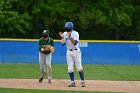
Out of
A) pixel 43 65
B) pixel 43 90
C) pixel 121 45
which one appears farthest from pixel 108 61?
pixel 43 90

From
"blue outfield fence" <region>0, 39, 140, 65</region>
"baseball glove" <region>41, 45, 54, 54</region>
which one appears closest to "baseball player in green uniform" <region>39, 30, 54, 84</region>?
"baseball glove" <region>41, 45, 54, 54</region>

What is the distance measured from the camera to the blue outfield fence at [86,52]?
2942 centimetres

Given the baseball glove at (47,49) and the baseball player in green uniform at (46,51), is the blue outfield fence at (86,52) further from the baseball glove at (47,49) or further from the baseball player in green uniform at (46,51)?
the baseball glove at (47,49)

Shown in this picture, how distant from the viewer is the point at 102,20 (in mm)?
43438

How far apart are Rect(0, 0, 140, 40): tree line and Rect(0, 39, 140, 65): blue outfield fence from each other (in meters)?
11.1

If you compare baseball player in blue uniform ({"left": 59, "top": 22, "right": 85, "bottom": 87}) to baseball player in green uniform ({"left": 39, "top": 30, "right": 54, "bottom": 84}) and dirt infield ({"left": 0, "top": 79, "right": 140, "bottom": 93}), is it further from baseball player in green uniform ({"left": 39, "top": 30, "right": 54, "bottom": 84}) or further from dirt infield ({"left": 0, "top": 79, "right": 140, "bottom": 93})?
baseball player in green uniform ({"left": 39, "top": 30, "right": 54, "bottom": 84})

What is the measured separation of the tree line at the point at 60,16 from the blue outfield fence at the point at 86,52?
36.4 feet

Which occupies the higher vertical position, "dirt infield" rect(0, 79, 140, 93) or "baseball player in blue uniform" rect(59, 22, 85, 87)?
"baseball player in blue uniform" rect(59, 22, 85, 87)

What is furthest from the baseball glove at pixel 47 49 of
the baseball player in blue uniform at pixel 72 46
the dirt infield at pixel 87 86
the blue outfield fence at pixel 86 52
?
the blue outfield fence at pixel 86 52

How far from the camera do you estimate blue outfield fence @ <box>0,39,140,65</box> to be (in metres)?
29.4

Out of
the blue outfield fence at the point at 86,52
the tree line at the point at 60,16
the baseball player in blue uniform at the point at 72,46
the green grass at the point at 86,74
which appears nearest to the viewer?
the baseball player in blue uniform at the point at 72,46

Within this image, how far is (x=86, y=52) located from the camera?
29781 mm

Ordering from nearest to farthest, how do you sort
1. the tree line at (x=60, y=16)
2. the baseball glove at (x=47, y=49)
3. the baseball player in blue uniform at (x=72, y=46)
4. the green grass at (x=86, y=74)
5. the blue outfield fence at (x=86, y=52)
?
1. the baseball player in blue uniform at (x=72, y=46)
2. the baseball glove at (x=47, y=49)
3. the green grass at (x=86, y=74)
4. the blue outfield fence at (x=86, y=52)
5. the tree line at (x=60, y=16)

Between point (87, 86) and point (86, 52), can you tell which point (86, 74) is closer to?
point (87, 86)
